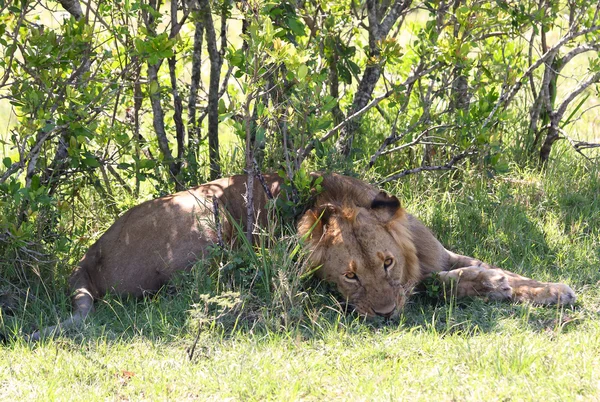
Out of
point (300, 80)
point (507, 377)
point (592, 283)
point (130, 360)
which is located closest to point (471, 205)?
point (592, 283)

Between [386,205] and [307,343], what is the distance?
2.99ft

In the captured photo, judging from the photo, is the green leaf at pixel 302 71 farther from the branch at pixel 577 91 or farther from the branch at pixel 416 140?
the branch at pixel 577 91

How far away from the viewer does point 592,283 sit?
4.50m

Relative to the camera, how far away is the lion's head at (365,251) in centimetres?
415

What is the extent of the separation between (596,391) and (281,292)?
1.55 metres

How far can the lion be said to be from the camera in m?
4.20

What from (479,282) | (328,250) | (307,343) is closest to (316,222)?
(328,250)

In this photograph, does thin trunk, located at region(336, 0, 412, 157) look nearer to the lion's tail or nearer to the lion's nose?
the lion's nose

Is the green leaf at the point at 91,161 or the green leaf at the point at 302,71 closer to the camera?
the green leaf at the point at 302,71

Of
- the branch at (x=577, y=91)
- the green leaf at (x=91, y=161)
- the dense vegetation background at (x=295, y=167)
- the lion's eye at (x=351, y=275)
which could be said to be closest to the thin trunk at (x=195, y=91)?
the dense vegetation background at (x=295, y=167)

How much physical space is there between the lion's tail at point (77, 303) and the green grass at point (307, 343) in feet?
0.23

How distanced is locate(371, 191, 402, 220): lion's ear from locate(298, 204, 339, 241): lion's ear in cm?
21

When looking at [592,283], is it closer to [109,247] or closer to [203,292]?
[203,292]

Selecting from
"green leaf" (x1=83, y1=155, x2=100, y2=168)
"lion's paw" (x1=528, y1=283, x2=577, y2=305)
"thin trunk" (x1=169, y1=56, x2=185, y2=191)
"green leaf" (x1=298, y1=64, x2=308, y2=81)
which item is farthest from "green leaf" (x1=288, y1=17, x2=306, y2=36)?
"lion's paw" (x1=528, y1=283, x2=577, y2=305)
